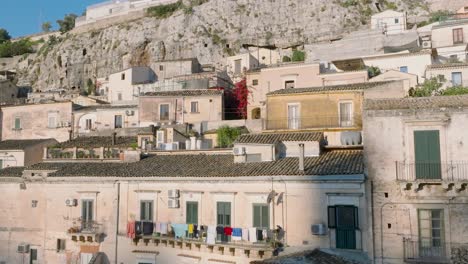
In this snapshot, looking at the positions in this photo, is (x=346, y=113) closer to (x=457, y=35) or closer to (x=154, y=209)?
(x=154, y=209)

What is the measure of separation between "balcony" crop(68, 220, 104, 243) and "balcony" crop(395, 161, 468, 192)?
53.2ft

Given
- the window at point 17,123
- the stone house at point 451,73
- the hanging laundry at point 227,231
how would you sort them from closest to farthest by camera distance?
the hanging laundry at point 227,231 → the stone house at point 451,73 → the window at point 17,123

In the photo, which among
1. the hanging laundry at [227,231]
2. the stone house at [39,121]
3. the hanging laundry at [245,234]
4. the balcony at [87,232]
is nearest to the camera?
the hanging laundry at [245,234]

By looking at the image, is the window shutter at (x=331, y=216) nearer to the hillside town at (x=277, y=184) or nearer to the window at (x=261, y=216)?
the hillside town at (x=277, y=184)

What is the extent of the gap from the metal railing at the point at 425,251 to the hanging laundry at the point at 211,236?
342 inches

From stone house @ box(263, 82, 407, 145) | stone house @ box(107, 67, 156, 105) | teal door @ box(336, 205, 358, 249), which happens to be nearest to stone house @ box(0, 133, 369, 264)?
teal door @ box(336, 205, 358, 249)

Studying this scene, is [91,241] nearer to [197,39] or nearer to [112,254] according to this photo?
[112,254]

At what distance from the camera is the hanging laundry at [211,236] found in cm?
2291

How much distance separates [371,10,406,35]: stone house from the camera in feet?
200

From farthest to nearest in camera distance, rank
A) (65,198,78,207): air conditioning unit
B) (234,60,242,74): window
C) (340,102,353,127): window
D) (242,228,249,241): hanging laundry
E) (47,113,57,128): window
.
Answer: (234,60,242,74): window < (47,113,57,128): window < (340,102,353,127): window < (65,198,78,207): air conditioning unit < (242,228,249,241): hanging laundry

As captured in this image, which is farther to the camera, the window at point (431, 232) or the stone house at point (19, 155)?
the stone house at point (19, 155)

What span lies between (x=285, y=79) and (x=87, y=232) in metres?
23.8

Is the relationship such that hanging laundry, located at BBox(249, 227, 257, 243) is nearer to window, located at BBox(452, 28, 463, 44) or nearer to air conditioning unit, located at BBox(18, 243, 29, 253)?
air conditioning unit, located at BBox(18, 243, 29, 253)

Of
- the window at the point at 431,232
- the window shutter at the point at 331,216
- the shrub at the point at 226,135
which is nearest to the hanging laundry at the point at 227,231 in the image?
the window shutter at the point at 331,216
